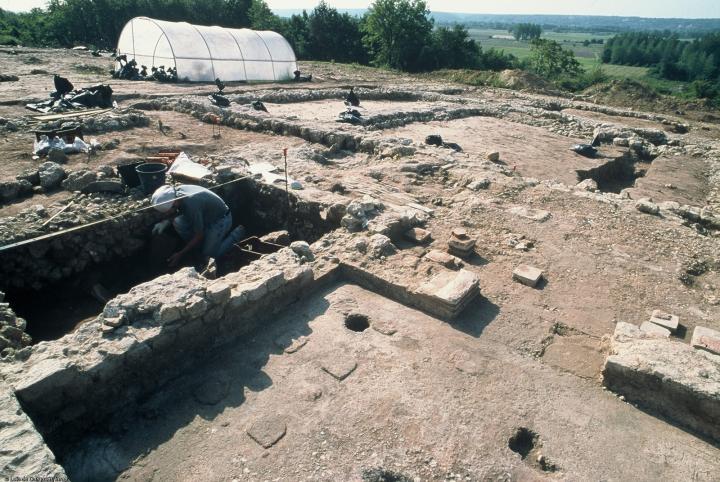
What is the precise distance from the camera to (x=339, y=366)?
414 centimetres

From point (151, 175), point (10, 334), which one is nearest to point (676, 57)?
point (151, 175)

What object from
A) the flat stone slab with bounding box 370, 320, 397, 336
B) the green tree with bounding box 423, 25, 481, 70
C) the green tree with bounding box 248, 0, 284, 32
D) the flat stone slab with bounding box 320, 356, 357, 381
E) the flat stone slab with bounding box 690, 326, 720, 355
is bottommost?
the flat stone slab with bounding box 320, 356, 357, 381

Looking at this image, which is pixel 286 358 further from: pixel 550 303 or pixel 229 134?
pixel 229 134

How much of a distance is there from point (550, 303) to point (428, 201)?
3349 mm

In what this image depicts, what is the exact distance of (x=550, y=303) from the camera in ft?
17.1

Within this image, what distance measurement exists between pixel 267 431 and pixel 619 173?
13.1 meters

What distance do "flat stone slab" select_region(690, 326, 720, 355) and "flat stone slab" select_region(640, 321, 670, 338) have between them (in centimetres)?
26

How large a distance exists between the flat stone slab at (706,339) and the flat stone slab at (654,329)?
0.26 m

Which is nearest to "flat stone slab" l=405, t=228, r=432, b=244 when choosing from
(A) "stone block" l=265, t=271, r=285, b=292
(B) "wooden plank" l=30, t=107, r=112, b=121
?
(A) "stone block" l=265, t=271, r=285, b=292

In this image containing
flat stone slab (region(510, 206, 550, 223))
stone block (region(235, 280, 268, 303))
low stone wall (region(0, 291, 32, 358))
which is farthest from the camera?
flat stone slab (region(510, 206, 550, 223))

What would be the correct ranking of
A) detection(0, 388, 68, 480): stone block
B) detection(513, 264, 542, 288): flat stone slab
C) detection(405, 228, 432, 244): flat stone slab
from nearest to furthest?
detection(0, 388, 68, 480): stone block → detection(513, 264, 542, 288): flat stone slab → detection(405, 228, 432, 244): flat stone slab

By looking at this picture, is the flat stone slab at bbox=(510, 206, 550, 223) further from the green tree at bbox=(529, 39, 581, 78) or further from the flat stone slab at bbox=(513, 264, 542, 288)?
the green tree at bbox=(529, 39, 581, 78)

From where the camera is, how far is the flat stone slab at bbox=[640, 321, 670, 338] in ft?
15.0

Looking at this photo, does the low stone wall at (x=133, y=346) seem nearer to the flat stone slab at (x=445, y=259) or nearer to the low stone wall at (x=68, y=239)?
the flat stone slab at (x=445, y=259)
